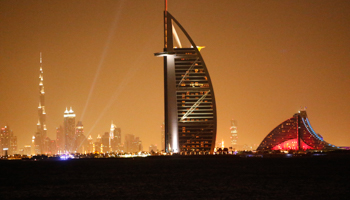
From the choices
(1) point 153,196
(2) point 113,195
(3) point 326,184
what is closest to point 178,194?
(1) point 153,196

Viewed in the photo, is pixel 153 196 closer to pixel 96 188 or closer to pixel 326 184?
pixel 96 188

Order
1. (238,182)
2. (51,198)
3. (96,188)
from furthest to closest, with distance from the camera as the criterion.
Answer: (238,182) → (96,188) → (51,198)

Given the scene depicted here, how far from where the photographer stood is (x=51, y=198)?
55.0 m

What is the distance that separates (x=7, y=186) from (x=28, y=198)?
16.3m

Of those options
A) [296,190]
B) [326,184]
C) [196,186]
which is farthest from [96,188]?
[326,184]

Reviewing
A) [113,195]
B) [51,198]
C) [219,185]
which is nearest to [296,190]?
[219,185]

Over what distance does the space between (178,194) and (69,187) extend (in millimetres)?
18170

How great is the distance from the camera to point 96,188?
6594 cm

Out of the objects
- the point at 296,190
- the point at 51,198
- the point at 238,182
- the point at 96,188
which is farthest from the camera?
the point at 238,182

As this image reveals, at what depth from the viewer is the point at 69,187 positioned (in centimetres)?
6781

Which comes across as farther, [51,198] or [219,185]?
[219,185]

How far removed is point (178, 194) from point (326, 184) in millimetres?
23373

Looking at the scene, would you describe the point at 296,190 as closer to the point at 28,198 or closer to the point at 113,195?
the point at 113,195

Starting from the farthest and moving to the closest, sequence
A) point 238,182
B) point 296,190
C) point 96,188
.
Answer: point 238,182 < point 96,188 < point 296,190
